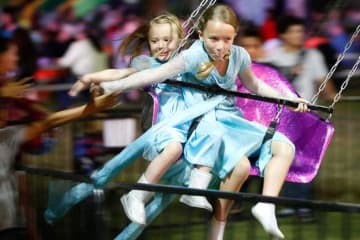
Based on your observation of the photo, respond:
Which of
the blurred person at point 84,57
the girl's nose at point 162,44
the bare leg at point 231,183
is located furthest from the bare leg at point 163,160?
the blurred person at point 84,57

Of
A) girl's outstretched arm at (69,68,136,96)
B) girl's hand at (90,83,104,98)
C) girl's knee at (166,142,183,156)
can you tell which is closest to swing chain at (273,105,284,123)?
girl's knee at (166,142,183,156)

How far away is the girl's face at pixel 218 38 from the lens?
4.75 m

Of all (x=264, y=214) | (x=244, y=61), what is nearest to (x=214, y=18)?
(x=244, y=61)

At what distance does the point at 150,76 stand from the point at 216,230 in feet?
2.53

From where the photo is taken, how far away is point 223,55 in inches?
189

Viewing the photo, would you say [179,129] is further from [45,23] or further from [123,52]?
[45,23]

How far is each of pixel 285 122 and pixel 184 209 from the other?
2.77 m

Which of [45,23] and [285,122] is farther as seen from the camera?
[45,23]

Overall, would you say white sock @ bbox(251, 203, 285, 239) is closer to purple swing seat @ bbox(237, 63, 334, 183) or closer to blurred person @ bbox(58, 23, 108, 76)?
purple swing seat @ bbox(237, 63, 334, 183)

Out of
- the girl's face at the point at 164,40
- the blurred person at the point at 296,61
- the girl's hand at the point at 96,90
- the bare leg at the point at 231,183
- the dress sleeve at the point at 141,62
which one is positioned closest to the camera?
the bare leg at the point at 231,183

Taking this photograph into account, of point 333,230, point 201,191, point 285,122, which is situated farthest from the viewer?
point 333,230

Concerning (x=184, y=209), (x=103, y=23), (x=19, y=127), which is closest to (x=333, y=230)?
(x=184, y=209)

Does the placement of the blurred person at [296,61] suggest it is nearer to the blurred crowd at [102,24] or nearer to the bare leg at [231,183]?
the blurred crowd at [102,24]

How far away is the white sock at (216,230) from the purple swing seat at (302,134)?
1.10 ft
